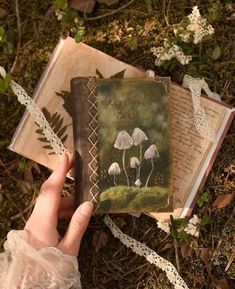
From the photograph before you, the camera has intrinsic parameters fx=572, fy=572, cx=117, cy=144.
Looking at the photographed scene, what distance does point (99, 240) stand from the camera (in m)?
1.93

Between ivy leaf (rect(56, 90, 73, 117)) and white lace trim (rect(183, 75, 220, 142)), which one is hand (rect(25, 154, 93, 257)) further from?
white lace trim (rect(183, 75, 220, 142))

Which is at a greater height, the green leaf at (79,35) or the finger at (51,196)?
the green leaf at (79,35)

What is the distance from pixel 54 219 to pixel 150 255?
1.18 ft

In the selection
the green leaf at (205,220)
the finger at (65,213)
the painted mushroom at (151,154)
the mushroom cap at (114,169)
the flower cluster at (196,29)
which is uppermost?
the flower cluster at (196,29)

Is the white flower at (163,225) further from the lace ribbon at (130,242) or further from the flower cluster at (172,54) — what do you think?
the flower cluster at (172,54)

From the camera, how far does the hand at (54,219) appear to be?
176 centimetres

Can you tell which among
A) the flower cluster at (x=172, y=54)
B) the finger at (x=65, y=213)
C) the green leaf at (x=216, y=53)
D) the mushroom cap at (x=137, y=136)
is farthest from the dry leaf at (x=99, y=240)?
the green leaf at (x=216, y=53)

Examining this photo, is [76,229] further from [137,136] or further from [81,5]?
[81,5]

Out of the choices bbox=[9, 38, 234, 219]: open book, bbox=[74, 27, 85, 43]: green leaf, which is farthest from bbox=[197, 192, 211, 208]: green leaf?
bbox=[74, 27, 85, 43]: green leaf

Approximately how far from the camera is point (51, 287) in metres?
1.71

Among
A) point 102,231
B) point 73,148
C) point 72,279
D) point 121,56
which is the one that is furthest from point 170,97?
point 72,279

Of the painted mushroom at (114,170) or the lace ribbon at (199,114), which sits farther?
the lace ribbon at (199,114)

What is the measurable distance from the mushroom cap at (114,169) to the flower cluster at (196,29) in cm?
49

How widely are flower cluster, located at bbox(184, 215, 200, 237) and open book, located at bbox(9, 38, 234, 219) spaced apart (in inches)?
1.3
